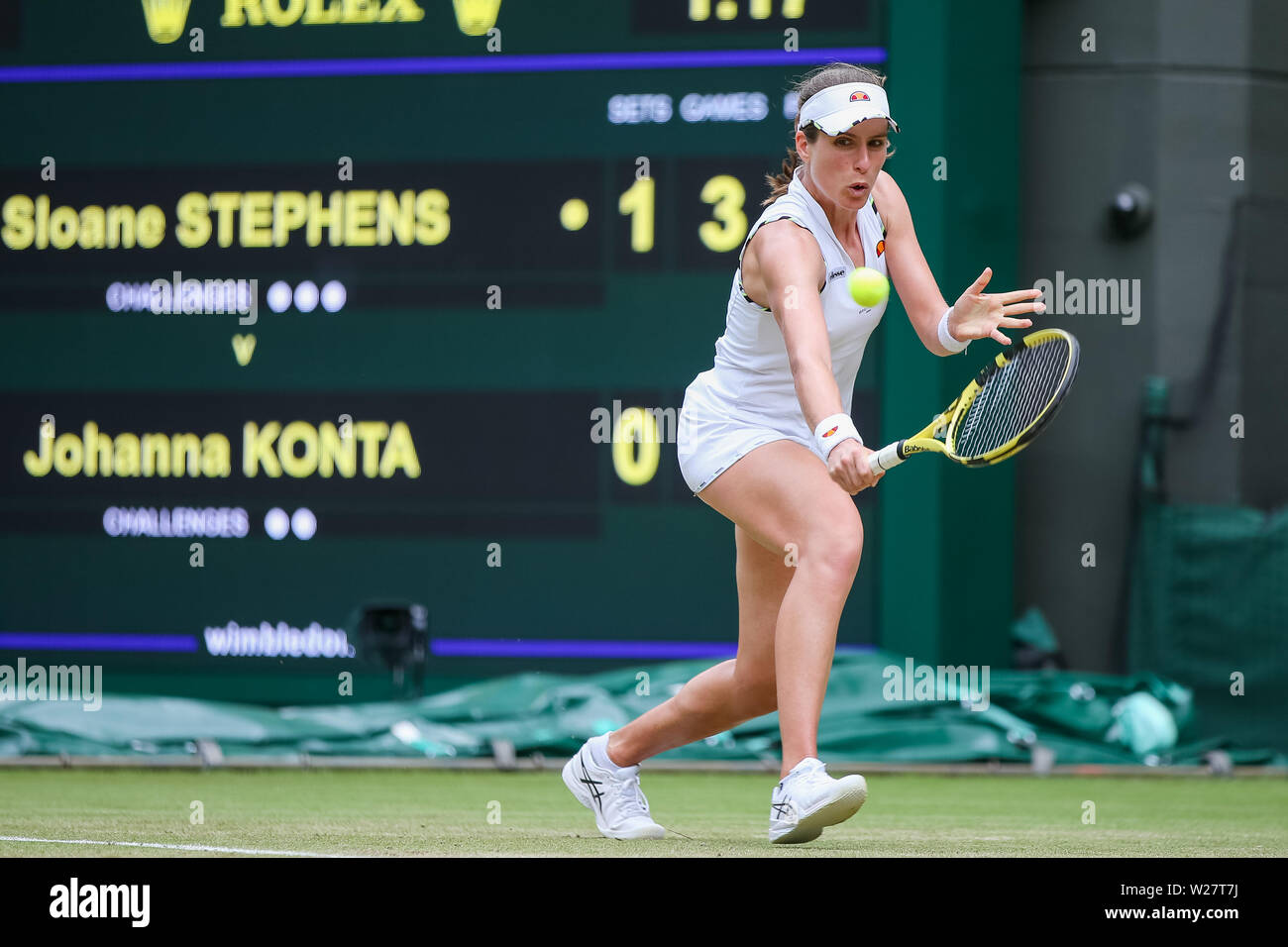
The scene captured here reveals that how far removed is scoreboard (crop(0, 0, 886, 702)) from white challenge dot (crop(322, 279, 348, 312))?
1.1 inches

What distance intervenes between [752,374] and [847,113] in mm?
565

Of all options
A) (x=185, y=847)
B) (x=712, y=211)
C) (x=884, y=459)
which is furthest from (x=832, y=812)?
(x=712, y=211)

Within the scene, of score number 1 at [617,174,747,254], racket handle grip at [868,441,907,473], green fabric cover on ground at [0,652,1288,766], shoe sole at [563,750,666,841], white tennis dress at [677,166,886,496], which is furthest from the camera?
score number 1 at [617,174,747,254]

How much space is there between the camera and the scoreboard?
6.91 meters

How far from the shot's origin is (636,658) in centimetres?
688

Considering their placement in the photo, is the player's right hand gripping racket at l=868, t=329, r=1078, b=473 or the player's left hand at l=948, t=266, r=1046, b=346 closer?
the player's right hand gripping racket at l=868, t=329, r=1078, b=473

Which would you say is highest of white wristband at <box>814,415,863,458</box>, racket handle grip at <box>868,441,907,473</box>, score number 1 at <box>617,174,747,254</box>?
score number 1 at <box>617,174,747,254</box>

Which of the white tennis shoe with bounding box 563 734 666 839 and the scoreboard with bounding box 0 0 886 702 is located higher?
the scoreboard with bounding box 0 0 886 702

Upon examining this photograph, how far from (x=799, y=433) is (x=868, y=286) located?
1.13 ft

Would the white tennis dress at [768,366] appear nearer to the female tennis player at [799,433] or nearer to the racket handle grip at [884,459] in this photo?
the female tennis player at [799,433]

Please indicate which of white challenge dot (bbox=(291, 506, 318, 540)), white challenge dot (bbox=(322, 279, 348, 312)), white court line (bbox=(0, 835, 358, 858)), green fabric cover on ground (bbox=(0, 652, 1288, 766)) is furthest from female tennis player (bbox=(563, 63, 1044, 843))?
white challenge dot (bbox=(322, 279, 348, 312))

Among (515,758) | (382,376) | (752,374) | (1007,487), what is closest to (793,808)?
(752,374)

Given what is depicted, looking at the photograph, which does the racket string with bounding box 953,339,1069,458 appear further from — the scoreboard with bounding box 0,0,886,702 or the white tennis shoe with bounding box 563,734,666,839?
the scoreboard with bounding box 0,0,886,702
